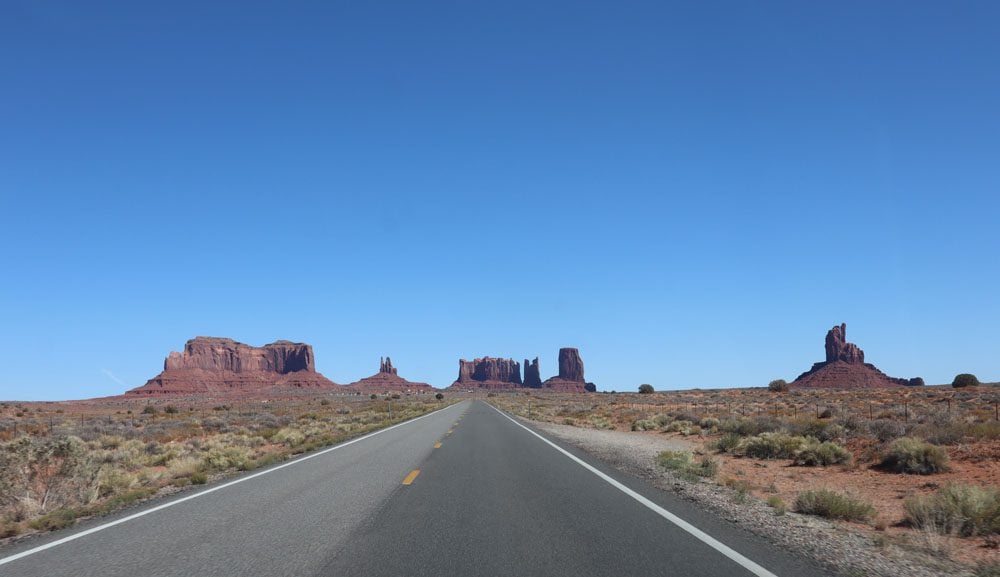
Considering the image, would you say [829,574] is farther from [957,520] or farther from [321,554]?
[321,554]

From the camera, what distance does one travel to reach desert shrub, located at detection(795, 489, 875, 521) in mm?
9484

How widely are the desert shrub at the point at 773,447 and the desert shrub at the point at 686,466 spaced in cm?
343

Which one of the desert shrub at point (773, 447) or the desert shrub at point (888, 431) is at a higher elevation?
the desert shrub at point (888, 431)

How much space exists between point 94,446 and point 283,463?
11.6 m

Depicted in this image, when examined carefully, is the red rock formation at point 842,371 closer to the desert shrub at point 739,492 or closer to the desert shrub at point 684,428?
the desert shrub at point 684,428

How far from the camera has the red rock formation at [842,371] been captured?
130 meters

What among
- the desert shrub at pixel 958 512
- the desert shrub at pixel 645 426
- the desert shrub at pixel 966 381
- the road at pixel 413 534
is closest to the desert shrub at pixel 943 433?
the desert shrub at pixel 958 512

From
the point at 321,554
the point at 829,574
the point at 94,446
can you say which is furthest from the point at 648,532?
the point at 94,446

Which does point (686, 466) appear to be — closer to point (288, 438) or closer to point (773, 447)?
point (773, 447)

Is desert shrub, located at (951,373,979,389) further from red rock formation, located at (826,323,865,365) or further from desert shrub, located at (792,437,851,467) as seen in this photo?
desert shrub, located at (792,437,851,467)

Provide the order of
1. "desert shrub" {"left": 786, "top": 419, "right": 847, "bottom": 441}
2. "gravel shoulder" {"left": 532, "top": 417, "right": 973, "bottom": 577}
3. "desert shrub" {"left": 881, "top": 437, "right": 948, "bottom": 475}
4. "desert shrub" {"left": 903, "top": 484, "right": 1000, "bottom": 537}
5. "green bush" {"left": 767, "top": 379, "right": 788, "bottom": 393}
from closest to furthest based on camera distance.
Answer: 1. "gravel shoulder" {"left": 532, "top": 417, "right": 973, "bottom": 577}
2. "desert shrub" {"left": 903, "top": 484, "right": 1000, "bottom": 537}
3. "desert shrub" {"left": 881, "top": 437, "right": 948, "bottom": 475}
4. "desert shrub" {"left": 786, "top": 419, "right": 847, "bottom": 441}
5. "green bush" {"left": 767, "top": 379, "right": 788, "bottom": 393}

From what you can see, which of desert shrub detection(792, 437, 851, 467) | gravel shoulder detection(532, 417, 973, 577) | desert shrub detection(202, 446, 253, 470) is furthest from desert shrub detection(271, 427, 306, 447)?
desert shrub detection(792, 437, 851, 467)

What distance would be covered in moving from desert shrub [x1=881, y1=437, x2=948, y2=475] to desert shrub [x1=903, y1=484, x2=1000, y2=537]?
5.91m

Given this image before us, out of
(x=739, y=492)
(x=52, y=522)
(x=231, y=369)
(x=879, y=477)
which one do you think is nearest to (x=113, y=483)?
(x=52, y=522)
